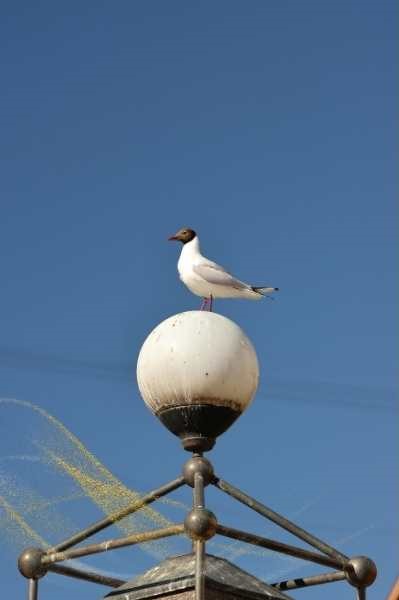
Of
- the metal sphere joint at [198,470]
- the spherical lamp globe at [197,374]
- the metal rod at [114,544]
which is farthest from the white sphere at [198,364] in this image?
the metal rod at [114,544]

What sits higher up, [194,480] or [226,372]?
[226,372]

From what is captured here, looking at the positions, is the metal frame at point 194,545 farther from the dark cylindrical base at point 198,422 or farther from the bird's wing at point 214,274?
the bird's wing at point 214,274

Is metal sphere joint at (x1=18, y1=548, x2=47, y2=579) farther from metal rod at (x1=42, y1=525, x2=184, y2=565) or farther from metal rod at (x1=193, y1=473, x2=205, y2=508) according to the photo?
metal rod at (x1=193, y1=473, x2=205, y2=508)

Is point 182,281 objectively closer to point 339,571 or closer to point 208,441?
point 208,441

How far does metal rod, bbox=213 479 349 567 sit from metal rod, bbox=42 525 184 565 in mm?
388

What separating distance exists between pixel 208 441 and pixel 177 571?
759 mm

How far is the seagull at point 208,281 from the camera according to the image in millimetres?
8531

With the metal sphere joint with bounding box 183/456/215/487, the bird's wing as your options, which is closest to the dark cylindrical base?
the metal sphere joint with bounding box 183/456/215/487

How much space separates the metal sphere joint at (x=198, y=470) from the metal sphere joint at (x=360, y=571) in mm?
788

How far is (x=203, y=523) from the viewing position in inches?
A: 236

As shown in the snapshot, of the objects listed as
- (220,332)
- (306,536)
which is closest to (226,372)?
(220,332)

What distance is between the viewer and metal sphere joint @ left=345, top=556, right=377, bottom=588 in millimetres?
6719

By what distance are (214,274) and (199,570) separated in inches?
110

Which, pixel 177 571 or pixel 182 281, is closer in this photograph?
pixel 177 571
